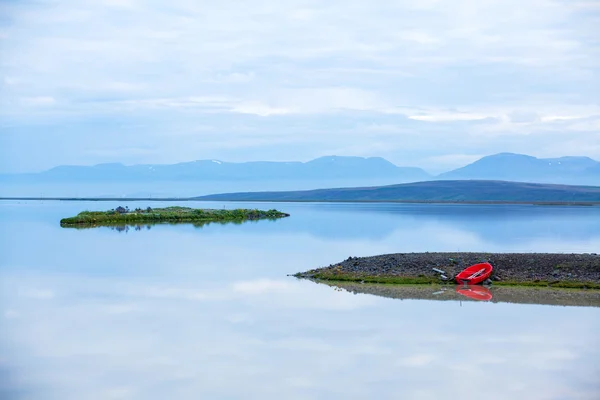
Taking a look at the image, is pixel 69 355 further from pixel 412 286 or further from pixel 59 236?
pixel 59 236

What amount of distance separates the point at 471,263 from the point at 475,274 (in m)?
2.13

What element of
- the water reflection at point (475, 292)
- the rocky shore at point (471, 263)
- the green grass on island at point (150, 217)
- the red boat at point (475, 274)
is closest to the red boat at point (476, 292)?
the water reflection at point (475, 292)

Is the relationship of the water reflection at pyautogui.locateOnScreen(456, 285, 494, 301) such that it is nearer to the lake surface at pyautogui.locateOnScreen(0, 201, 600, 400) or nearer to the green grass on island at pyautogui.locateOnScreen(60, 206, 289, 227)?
the lake surface at pyautogui.locateOnScreen(0, 201, 600, 400)

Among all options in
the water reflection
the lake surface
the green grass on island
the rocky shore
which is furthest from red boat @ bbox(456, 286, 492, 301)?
the green grass on island

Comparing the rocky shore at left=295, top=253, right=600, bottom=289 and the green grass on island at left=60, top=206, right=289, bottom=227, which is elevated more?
the green grass on island at left=60, top=206, right=289, bottom=227

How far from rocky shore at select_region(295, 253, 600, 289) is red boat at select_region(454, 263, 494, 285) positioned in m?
0.28

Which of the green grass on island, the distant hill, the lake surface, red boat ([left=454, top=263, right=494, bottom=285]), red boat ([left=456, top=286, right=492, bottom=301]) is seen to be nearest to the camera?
the lake surface

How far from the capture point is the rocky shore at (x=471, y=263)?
20875mm

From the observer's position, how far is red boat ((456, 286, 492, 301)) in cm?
→ 1897

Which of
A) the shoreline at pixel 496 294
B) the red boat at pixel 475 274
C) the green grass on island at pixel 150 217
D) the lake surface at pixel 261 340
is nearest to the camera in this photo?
the lake surface at pixel 261 340

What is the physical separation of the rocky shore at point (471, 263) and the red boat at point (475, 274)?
0.90 ft

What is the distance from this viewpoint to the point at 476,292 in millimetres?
19734

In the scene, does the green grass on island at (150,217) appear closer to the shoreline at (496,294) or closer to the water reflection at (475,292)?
the shoreline at (496,294)

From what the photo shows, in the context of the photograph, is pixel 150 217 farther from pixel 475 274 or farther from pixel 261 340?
pixel 261 340
